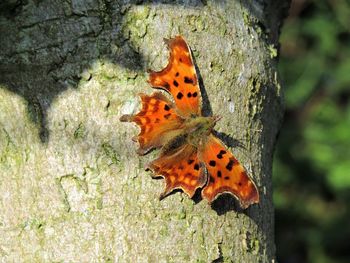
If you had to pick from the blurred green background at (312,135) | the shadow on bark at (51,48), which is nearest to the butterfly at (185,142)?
the shadow on bark at (51,48)

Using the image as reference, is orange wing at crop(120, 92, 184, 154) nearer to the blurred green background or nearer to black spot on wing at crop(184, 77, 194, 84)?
black spot on wing at crop(184, 77, 194, 84)

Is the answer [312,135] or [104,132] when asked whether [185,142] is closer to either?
[104,132]

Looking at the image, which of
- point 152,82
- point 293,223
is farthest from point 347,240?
point 152,82

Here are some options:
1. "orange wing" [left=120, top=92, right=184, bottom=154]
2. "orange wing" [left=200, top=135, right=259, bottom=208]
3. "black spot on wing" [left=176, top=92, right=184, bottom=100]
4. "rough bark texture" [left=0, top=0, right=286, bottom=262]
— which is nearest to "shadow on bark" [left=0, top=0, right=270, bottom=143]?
"rough bark texture" [left=0, top=0, right=286, bottom=262]

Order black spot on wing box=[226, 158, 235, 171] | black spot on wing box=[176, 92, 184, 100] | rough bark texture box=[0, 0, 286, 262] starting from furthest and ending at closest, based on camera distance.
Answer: black spot on wing box=[176, 92, 184, 100] < black spot on wing box=[226, 158, 235, 171] < rough bark texture box=[0, 0, 286, 262]

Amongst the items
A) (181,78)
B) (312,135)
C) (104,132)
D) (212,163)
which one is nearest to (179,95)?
(181,78)

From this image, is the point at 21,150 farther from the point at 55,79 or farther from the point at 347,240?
the point at 347,240

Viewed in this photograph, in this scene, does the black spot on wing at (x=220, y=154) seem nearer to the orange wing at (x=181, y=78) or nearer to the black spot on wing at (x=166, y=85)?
the orange wing at (x=181, y=78)

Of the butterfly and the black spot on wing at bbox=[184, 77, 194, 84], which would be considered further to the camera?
the black spot on wing at bbox=[184, 77, 194, 84]
